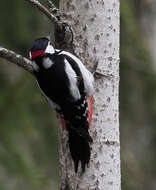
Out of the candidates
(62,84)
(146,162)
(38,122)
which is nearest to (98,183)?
(62,84)

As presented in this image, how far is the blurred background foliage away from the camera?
4.64 meters

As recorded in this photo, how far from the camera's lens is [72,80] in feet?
12.8

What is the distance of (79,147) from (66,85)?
0.43 metres

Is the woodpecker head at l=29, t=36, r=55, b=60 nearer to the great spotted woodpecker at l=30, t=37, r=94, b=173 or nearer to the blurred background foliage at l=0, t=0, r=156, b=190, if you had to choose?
the great spotted woodpecker at l=30, t=37, r=94, b=173

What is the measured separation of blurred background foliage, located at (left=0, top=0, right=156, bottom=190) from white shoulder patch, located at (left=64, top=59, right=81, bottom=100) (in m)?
0.88

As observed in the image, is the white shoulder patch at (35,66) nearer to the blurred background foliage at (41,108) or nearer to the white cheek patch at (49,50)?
the white cheek patch at (49,50)

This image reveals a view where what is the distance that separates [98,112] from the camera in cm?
370

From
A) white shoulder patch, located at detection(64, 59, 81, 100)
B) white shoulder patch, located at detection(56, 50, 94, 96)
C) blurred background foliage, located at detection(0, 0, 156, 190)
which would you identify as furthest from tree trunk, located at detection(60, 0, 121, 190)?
blurred background foliage, located at detection(0, 0, 156, 190)

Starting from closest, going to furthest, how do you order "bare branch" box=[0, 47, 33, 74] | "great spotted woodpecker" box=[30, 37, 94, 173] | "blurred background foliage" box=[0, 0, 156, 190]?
"bare branch" box=[0, 47, 33, 74], "great spotted woodpecker" box=[30, 37, 94, 173], "blurred background foliage" box=[0, 0, 156, 190]

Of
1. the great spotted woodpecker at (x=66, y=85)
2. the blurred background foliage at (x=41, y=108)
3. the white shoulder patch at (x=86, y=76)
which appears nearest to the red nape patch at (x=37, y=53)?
the great spotted woodpecker at (x=66, y=85)

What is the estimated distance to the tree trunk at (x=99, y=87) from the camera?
11.9ft

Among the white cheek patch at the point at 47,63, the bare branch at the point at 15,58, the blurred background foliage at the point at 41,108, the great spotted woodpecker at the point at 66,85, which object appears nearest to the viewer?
the bare branch at the point at 15,58

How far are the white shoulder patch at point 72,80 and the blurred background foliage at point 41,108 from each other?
882 mm

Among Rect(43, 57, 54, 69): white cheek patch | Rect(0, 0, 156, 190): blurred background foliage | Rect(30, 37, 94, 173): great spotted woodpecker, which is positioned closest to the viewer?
Rect(30, 37, 94, 173): great spotted woodpecker
